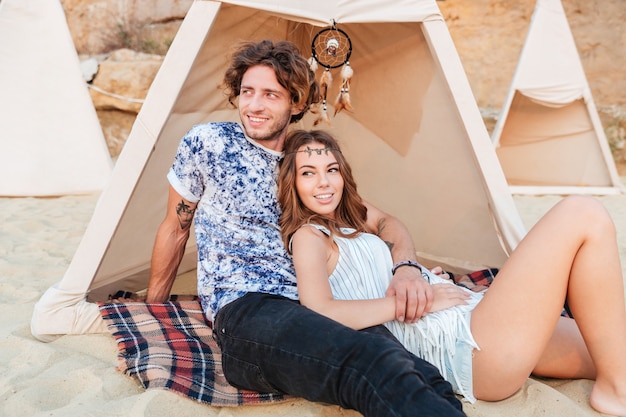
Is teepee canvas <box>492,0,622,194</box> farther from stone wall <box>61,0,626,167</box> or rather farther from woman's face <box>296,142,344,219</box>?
woman's face <box>296,142,344,219</box>

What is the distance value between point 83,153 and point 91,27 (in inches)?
186

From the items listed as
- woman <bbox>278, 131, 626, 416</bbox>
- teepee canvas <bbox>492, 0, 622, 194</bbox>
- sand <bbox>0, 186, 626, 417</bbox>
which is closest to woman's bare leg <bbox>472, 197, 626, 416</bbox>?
woman <bbox>278, 131, 626, 416</bbox>

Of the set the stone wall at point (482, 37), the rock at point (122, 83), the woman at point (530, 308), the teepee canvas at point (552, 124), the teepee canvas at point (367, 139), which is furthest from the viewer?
the stone wall at point (482, 37)

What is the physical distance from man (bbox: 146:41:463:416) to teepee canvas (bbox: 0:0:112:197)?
11.5 ft

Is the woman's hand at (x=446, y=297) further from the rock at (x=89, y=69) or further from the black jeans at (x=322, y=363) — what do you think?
the rock at (x=89, y=69)

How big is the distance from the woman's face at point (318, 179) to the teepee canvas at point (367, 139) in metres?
0.54

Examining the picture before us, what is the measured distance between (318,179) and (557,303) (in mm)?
841

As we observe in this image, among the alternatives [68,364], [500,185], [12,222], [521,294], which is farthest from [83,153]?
[521,294]

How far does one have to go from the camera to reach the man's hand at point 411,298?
1.73 meters

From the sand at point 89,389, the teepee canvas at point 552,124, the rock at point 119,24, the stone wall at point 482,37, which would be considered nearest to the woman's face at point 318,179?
the sand at point 89,389

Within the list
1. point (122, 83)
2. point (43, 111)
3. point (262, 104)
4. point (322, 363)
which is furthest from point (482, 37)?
point (322, 363)

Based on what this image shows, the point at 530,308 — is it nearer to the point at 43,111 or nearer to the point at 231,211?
the point at 231,211

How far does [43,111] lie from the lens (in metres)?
5.29

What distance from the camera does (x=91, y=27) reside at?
362 inches
